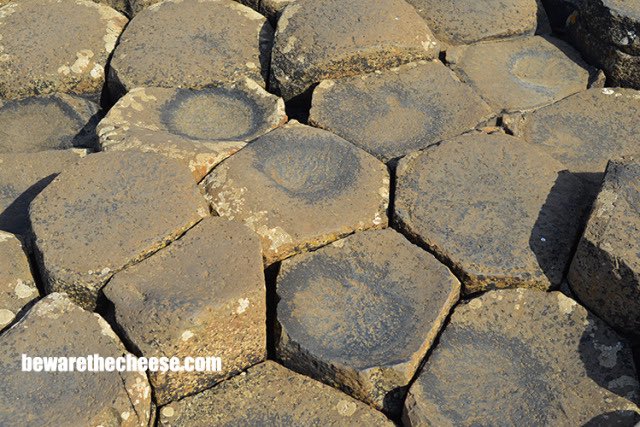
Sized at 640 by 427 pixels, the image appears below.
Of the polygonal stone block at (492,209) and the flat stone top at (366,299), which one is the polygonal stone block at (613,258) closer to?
the polygonal stone block at (492,209)

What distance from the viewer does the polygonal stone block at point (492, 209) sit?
2.81m

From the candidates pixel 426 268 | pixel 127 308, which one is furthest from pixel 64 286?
pixel 426 268

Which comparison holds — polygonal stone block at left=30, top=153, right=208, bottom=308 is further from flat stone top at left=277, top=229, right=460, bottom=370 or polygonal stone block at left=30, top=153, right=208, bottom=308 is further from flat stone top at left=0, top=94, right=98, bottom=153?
flat stone top at left=0, top=94, right=98, bottom=153

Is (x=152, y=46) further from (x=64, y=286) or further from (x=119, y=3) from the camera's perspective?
(x=64, y=286)

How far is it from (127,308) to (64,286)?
0.78 ft

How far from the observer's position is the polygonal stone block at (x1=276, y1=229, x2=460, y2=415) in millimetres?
2562

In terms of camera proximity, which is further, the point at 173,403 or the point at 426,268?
the point at 426,268

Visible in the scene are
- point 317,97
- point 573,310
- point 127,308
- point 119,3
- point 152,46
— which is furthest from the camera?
point 119,3

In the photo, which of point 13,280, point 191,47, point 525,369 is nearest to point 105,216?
point 13,280

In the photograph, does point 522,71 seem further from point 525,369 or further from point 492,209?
point 525,369

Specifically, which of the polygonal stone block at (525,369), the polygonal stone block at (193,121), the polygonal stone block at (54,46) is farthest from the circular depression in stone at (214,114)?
the polygonal stone block at (525,369)

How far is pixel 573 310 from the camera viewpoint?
8.98 feet

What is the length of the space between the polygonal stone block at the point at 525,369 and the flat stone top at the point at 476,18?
5.01ft

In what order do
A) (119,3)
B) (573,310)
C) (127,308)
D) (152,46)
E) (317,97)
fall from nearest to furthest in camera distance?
(127,308) < (573,310) < (317,97) < (152,46) < (119,3)
